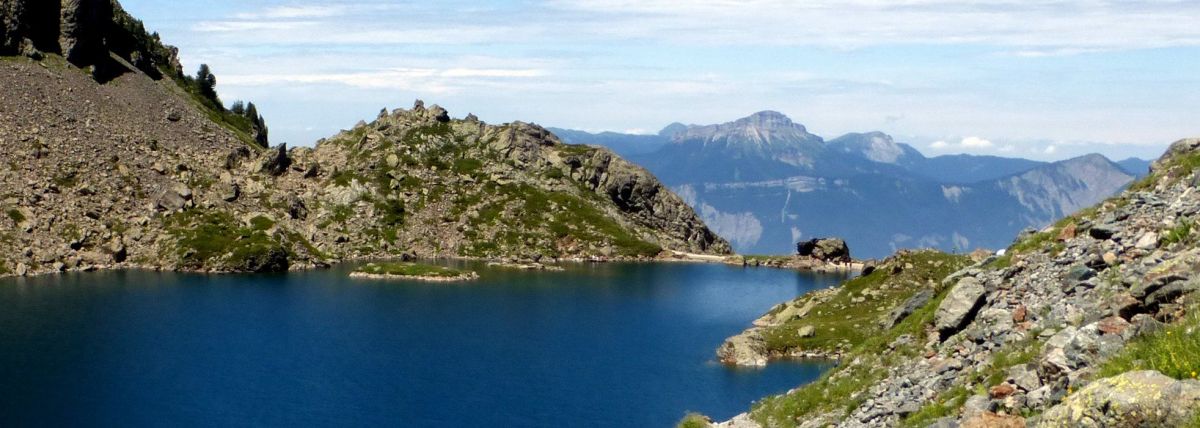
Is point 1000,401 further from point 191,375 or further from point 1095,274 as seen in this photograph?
point 191,375

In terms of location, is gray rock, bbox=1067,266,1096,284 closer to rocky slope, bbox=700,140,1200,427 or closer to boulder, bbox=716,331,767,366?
rocky slope, bbox=700,140,1200,427

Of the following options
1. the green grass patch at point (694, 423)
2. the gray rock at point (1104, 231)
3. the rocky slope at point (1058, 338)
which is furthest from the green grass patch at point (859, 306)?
the gray rock at point (1104, 231)

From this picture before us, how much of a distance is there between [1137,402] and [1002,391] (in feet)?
25.4

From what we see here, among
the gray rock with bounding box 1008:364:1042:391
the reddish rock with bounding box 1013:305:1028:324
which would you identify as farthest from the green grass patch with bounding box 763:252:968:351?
the gray rock with bounding box 1008:364:1042:391

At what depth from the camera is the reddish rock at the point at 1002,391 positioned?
28000mm

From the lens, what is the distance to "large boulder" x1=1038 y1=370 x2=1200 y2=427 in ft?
66.1

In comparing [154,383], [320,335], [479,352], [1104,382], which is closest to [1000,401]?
[1104,382]

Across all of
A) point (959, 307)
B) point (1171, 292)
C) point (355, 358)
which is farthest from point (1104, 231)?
point (355, 358)

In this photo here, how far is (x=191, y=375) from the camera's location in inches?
4451

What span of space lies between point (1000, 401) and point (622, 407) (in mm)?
75608

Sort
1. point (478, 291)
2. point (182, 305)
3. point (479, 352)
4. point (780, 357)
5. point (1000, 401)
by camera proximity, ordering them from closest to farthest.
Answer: point (1000, 401), point (780, 357), point (479, 352), point (182, 305), point (478, 291)

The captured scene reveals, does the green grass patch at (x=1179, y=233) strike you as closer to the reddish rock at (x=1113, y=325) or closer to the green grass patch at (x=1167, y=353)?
the reddish rock at (x=1113, y=325)

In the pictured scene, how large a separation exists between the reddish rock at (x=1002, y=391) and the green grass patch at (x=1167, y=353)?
350 centimetres

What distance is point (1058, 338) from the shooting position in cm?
2838
